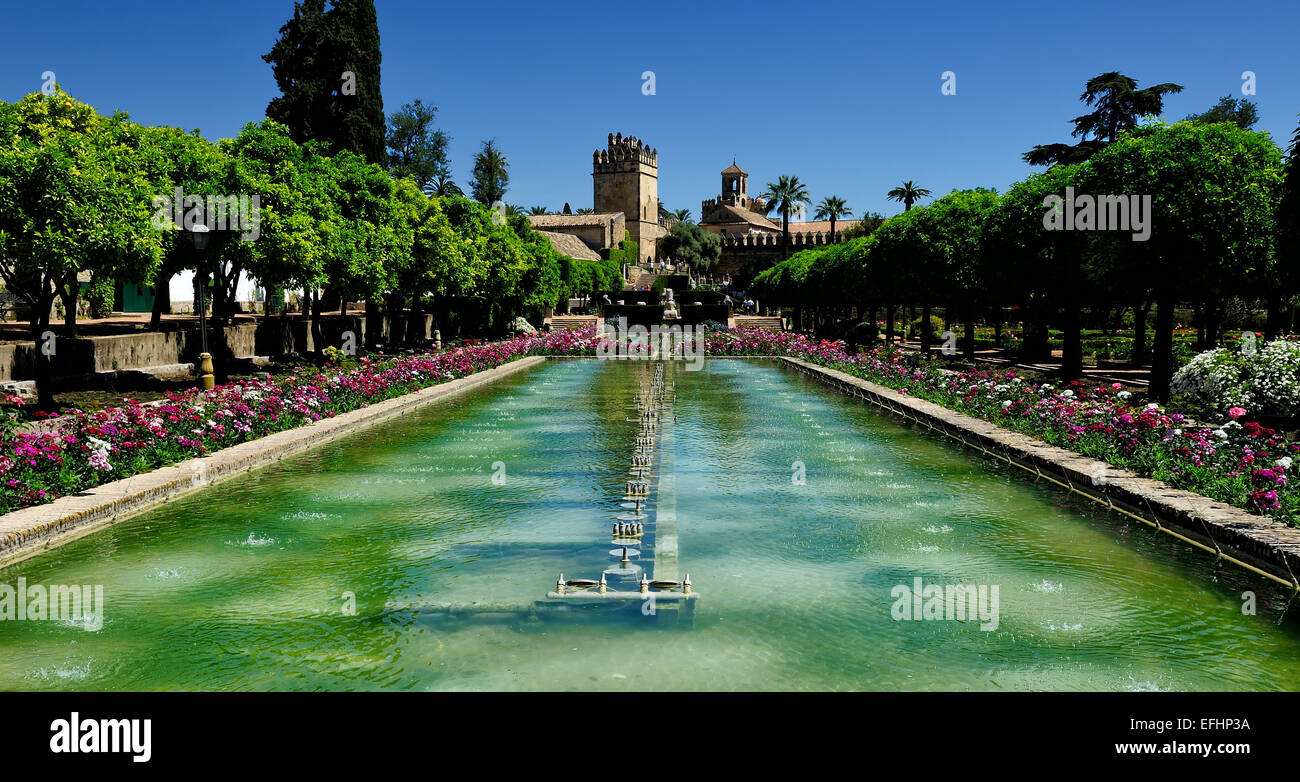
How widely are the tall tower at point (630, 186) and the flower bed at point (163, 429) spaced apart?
3546 inches

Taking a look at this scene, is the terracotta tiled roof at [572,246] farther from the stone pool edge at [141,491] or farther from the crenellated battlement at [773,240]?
the stone pool edge at [141,491]

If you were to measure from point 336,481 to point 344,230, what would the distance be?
1289 cm

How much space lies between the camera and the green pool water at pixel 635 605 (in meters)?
4.80

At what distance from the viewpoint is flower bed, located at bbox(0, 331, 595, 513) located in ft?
26.5

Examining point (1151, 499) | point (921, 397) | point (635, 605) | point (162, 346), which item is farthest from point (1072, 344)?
point (162, 346)

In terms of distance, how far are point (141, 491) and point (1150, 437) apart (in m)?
9.56

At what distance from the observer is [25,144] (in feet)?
40.6

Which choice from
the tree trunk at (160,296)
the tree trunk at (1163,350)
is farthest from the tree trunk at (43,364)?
the tree trunk at (1163,350)

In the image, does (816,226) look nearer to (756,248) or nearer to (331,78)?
(756,248)

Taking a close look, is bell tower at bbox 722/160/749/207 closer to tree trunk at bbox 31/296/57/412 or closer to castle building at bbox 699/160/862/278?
castle building at bbox 699/160/862/278
